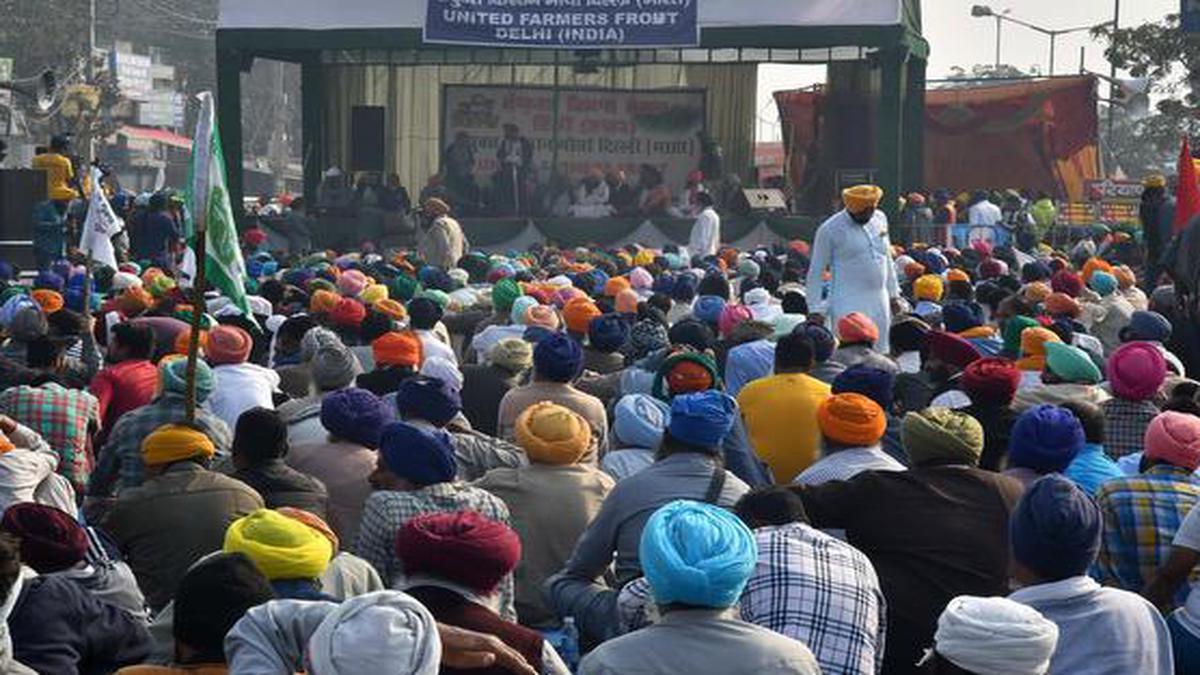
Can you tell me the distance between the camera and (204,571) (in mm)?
4645

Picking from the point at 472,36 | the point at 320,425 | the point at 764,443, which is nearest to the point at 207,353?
the point at 320,425

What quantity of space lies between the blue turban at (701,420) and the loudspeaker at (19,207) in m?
18.4

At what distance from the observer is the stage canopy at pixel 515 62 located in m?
27.5

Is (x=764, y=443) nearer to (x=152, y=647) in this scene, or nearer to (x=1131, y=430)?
(x=1131, y=430)

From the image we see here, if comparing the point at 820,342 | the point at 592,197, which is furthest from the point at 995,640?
the point at 592,197

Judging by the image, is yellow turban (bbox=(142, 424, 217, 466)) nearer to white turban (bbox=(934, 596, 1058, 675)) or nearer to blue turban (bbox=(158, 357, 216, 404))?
blue turban (bbox=(158, 357, 216, 404))

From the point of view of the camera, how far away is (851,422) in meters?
7.32

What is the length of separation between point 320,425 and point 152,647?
3190mm

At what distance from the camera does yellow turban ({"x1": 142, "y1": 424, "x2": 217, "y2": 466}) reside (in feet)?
23.6

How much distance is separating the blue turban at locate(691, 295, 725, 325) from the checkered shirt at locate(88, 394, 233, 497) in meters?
5.40

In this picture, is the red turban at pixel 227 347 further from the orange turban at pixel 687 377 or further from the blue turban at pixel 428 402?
the orange turban at pixel 687 377

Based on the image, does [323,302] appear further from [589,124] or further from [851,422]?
[589,124]

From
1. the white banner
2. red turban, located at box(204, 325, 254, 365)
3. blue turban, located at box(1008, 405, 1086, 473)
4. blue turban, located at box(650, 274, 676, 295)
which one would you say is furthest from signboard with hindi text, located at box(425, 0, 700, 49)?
blue turban, located at box(1008, 405, 1086, 473)

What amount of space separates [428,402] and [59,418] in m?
1.74
